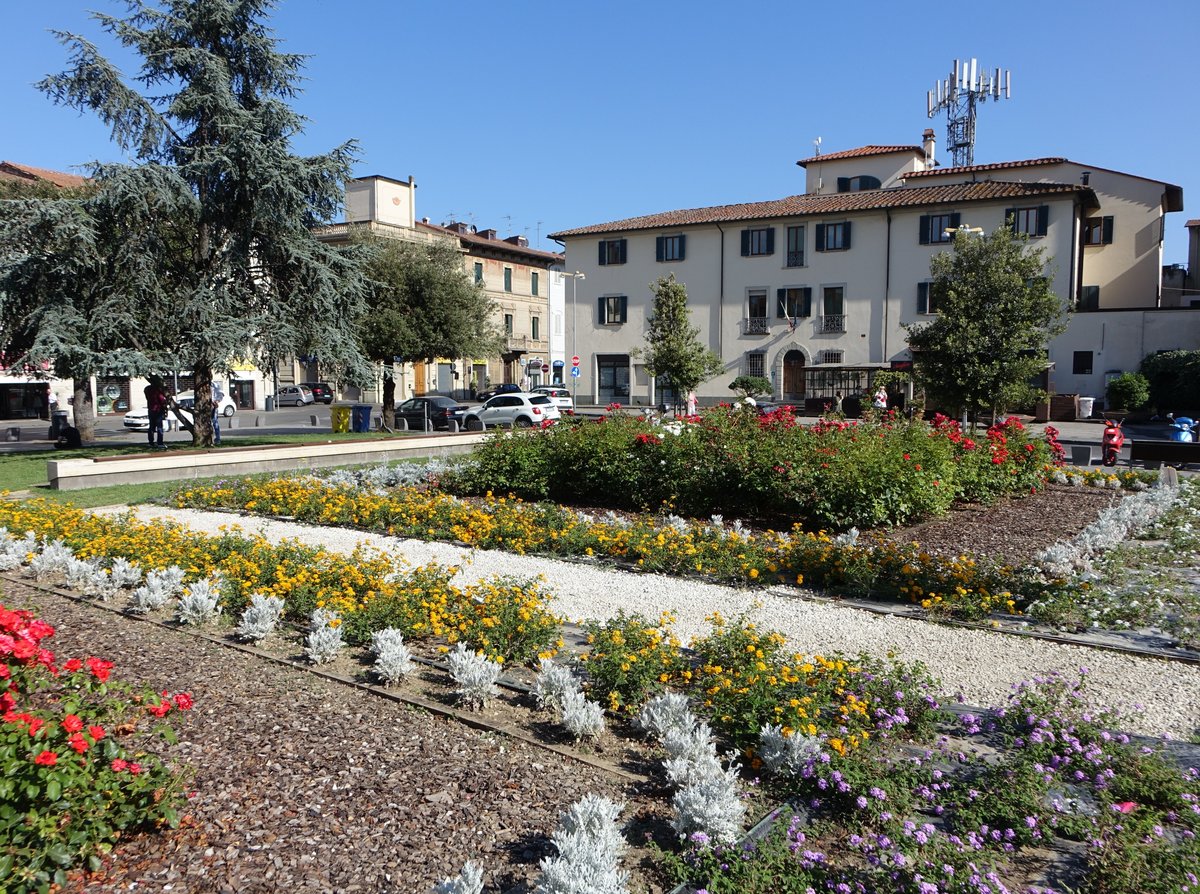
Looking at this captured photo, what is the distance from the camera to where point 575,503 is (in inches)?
497

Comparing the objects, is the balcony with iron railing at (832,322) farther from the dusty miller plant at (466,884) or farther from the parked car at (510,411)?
the dusty miller plant at (466,884)

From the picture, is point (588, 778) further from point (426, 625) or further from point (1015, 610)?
point (1015, 610)

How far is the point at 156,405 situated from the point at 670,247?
99.8 feet

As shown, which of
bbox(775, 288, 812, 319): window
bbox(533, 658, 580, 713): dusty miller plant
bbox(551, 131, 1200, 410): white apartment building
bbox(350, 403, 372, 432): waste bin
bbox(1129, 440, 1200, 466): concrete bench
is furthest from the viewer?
bbox(775, 288, 812, 319): window

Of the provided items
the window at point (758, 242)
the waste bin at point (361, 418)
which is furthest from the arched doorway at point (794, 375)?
the waste bin at point (361, 418)

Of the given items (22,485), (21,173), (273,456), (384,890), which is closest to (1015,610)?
(384,890)

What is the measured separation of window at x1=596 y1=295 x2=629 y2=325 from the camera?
48438mm

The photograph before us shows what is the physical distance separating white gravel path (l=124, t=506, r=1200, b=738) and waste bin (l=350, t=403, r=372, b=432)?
74.7 ft

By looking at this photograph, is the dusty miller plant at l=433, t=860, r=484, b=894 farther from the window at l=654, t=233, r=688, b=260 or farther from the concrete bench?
the window at l=654, t=233, r=688, b=260

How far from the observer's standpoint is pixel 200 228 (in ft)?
73.4

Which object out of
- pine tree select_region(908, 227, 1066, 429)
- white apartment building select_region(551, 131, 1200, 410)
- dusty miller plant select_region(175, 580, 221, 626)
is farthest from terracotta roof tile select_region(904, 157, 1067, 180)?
dusty miller plant select_region(175, 580, 221, 626)

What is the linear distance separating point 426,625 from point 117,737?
2.29 m

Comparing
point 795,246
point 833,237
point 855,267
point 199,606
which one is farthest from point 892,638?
point 795,246

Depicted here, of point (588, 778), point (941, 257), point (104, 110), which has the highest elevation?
point (104, 110)
